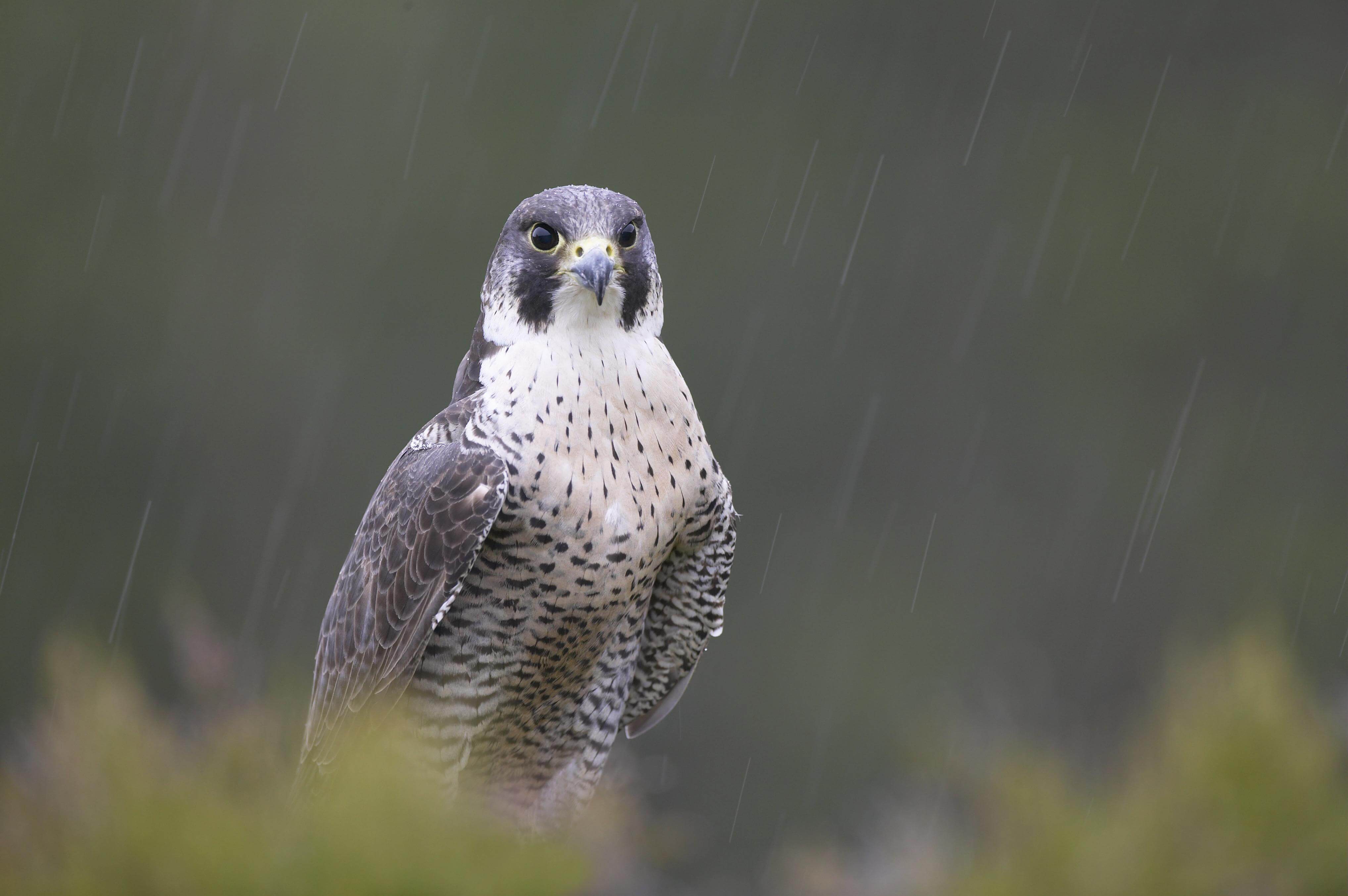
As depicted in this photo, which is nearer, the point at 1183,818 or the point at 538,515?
the point at 1183,818

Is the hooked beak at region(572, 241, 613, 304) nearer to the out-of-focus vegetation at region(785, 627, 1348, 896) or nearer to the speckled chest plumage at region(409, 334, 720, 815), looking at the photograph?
the speckled chest plumage at region(409, 334, 720, 815)

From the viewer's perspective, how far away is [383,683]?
180 centimetres

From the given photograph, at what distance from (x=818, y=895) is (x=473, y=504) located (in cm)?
75

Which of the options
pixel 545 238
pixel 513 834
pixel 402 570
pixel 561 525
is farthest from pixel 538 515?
pixel 513 834

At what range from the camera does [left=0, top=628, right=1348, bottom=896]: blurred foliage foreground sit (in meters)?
1.23

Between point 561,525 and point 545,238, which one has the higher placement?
point 545,238

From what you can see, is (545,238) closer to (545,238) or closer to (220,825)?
(545,238)

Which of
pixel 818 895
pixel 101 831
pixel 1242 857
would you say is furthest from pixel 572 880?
pixel 1242 857

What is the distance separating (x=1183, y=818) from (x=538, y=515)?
0.92 m

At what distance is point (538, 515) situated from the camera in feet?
5.50

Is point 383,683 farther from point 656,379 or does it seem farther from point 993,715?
point 993,715

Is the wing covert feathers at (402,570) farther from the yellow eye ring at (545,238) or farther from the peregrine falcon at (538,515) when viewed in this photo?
the yellow eye ring at (545,238)

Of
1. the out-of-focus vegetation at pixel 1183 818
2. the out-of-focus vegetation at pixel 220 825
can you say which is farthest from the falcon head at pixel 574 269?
the out-of-focus vegetation at pixel 1183 818

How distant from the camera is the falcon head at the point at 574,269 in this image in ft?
5.41
